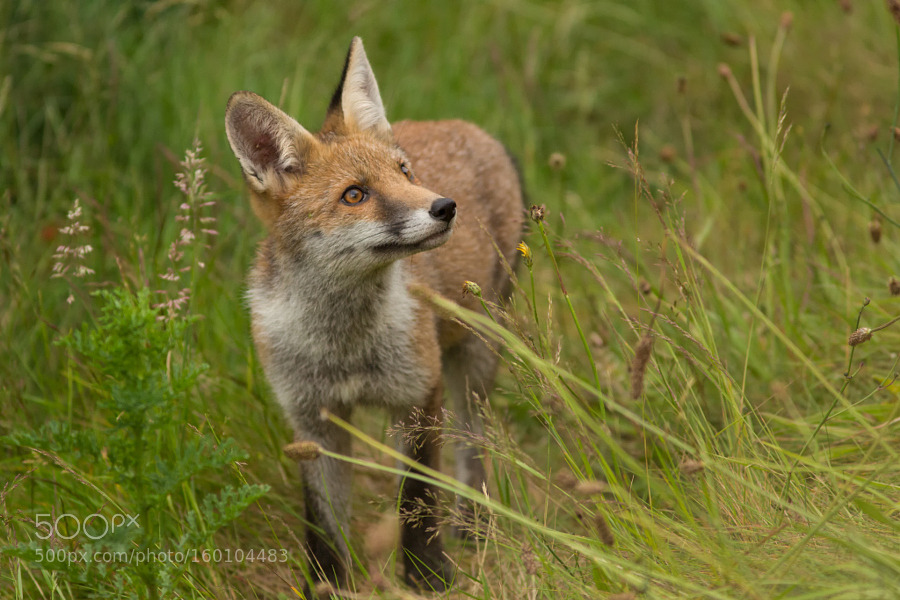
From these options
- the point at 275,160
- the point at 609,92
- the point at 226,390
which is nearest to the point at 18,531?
the point at 226,390

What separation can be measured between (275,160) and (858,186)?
403cm

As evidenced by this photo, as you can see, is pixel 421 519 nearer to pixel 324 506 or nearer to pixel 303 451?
pixel 324 506

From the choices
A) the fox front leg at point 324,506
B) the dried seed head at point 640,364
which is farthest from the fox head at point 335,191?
the dried seed head at point 640,364

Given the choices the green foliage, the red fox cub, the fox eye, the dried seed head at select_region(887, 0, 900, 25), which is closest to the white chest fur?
the red fox cub

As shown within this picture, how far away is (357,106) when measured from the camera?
4.39 m

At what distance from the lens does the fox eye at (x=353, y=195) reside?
12.7 feet

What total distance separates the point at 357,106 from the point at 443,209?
114cm

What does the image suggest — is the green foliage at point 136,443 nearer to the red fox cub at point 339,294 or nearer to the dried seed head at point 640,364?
the red fox cub at point 339,294

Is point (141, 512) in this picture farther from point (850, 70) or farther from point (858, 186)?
point (850, 70)

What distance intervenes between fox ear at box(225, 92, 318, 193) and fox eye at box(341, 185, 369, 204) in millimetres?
332

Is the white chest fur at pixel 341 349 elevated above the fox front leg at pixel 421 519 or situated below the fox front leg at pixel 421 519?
above

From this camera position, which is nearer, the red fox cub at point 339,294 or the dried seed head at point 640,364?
the dried seed head at point 640,364

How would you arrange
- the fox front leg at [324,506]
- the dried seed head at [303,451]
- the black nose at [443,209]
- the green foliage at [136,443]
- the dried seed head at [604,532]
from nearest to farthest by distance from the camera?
the dried seed head at [604,532]
the green foliage at [136,443]
the dried seed head at [303,451]
the black nose at [443,209]
the fox front leg at [324,506]

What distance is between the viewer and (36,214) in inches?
212
